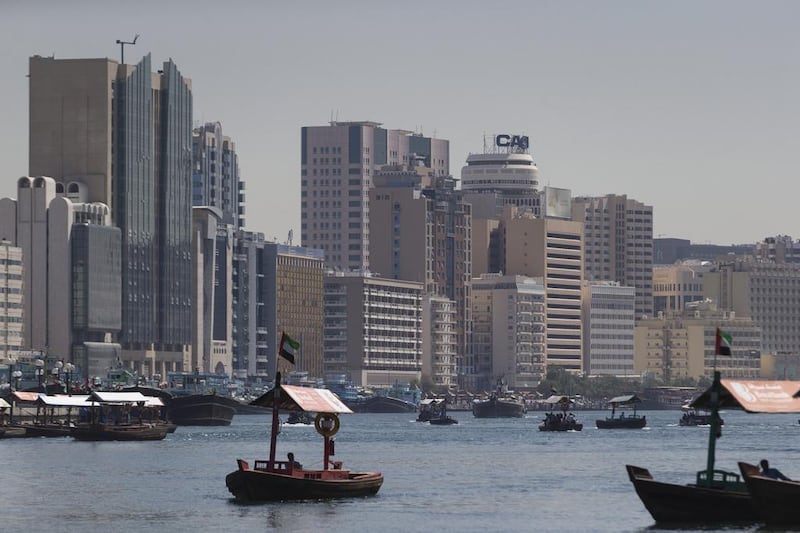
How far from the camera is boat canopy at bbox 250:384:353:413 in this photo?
339 ft

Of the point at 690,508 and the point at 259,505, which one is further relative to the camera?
the point at 259,505

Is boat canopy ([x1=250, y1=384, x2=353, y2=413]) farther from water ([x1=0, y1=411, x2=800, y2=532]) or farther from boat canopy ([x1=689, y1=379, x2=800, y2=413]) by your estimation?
Result: boat canopy ([x1=689, y1=379, x2=800, y2=413])

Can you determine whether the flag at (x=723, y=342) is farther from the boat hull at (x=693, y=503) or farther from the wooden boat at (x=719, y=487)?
the boat hull at (x=693, y=503)

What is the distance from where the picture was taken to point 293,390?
105 meters

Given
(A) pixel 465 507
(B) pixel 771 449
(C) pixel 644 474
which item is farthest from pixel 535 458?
(C) pixel 644 474

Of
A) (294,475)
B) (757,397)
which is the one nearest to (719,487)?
(757,397)

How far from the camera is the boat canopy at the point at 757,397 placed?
8906 cm

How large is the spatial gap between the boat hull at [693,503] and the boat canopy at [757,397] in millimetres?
3472

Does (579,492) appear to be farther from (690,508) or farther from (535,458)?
(535,458)

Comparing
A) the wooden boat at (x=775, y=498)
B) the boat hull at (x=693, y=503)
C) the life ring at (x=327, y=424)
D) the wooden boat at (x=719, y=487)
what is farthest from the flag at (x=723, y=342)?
the life ring at (x=327, y=424)

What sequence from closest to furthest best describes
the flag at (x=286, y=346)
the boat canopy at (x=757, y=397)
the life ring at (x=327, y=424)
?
1. the boat canopy at (x=757, y=397)
2. the flag at (x=286, y=346)
3. the life ring at (x=327, y=424)

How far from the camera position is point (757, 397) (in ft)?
295

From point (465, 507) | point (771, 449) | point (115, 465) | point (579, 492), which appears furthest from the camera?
point (771, 449)

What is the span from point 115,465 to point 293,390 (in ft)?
160
